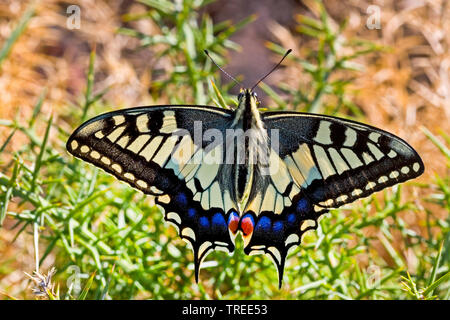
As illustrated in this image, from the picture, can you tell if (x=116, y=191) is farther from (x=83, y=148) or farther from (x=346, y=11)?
(x=346, y=11)

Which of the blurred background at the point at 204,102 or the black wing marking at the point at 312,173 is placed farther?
the blurred background at the point at 204,102

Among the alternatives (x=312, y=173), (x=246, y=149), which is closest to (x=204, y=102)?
(x=246, y=149)

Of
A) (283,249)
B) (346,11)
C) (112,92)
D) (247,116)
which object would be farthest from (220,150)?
(346,11)

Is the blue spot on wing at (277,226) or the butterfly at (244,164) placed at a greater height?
the butterfly at (244,164)

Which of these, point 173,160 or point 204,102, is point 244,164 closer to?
point 173,160

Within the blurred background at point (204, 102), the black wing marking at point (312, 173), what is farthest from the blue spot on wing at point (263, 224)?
the blurred background at point (204, 102)

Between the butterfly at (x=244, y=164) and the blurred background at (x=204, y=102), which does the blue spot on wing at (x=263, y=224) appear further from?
the blurred background at (x=204, y=102)
